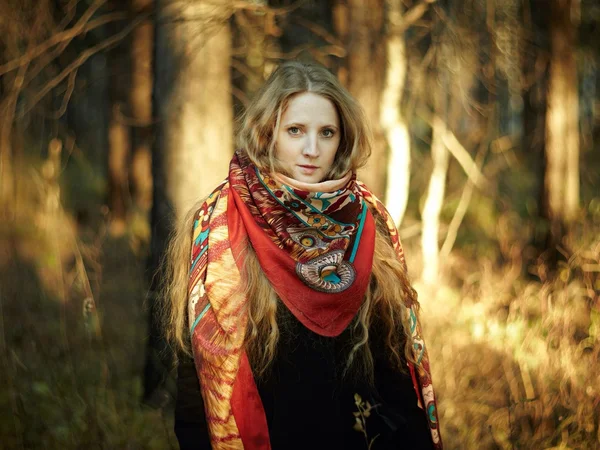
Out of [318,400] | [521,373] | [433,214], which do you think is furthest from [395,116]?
[318,400]

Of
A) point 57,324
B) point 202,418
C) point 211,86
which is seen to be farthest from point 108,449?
point 57,324

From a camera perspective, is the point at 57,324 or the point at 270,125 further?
the point at 57,324

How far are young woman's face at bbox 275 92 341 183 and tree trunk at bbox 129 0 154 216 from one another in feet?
13.2

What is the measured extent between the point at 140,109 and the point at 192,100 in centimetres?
569

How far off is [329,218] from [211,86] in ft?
5.67

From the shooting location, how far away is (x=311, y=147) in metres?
2.19

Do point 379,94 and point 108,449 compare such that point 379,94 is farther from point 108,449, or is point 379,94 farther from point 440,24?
point 108,449

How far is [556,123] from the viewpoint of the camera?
7.08 metres

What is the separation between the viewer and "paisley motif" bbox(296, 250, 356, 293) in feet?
7.14

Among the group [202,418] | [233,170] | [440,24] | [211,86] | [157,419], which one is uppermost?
[440,24]

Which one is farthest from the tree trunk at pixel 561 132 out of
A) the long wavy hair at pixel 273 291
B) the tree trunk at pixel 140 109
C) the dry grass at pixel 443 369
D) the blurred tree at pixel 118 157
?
the blurred tree at pixel 118 157

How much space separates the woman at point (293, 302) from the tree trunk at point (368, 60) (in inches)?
103

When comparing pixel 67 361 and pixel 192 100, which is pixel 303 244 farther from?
pixel 67 361

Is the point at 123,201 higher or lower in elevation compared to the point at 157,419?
higher
